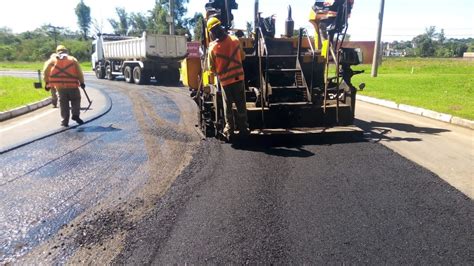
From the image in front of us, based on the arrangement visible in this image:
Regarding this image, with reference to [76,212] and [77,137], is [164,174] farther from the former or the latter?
[77,137]

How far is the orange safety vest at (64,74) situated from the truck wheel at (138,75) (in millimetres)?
11385

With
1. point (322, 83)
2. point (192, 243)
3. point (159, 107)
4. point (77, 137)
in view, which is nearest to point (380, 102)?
point (322, 83)

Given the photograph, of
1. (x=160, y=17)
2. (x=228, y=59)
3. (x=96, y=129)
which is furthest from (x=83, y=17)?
(x=228, y=59)

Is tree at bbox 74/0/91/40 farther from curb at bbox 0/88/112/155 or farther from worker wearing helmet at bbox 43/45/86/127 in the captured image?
worker wearing helmet at bbox 43/45/86/127

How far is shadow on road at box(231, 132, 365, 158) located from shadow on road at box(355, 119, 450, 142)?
579mm

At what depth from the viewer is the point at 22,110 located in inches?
409

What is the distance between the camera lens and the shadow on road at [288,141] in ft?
20.4

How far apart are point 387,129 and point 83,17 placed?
289ft

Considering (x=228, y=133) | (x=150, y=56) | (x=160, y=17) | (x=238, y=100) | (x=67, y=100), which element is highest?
(x=160, y=17)

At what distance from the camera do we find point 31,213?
3.88 m

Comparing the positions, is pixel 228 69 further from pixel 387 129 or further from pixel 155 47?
pixel 155 47

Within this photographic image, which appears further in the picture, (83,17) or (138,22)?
(83,17)

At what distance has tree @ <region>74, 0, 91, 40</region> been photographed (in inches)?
3300

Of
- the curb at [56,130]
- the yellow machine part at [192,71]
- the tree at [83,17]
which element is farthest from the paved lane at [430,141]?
the tree at [83,17]
